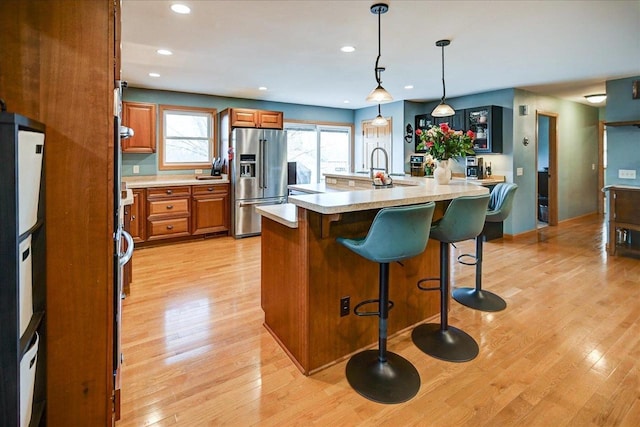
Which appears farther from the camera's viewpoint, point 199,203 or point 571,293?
point 199,203

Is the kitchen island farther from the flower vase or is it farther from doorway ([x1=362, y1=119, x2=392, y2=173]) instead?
doorway ([x1=362, y1=119, x2=392, y2=173])

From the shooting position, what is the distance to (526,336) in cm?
251

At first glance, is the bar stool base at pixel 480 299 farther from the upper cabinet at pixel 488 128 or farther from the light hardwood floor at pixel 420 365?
the upper cabinet at pixel 488 128

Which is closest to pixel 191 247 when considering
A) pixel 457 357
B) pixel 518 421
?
pixel 457 357

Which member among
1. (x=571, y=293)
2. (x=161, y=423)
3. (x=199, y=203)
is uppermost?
(x=199, y=203)

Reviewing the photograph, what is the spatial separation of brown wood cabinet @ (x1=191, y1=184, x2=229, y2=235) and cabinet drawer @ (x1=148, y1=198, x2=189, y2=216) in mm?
123

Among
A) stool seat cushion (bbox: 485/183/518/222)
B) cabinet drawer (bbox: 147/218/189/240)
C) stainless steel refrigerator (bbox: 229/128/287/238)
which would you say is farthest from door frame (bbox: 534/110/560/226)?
cabinet drawer (bbox: 147/218/189/240)

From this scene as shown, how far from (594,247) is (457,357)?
13.3 feet

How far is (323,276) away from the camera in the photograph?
2.11m

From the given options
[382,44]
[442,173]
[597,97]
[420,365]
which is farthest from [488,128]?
[420,365]

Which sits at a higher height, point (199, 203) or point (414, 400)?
point (199, 203)

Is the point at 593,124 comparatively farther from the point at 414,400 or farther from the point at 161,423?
the point at 161,423

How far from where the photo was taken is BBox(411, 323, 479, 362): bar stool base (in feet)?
7.43

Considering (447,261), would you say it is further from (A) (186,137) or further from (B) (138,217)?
(A) (186,137)
